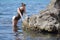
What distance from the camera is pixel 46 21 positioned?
21.2 meters

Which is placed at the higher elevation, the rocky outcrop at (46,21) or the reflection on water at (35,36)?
the rocky outcrop at (46,21)

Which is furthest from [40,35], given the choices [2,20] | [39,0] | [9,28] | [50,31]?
[39,0]

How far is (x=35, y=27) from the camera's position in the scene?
21125 millimetres

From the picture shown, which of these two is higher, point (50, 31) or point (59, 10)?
point (59, 10)

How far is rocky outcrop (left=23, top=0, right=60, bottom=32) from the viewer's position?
19.8 metres

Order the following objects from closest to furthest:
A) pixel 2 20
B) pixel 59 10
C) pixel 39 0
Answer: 1. pixel 59 10
2. pixel 2 20
3. pixel 39 0

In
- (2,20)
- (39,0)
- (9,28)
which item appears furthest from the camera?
(39,0)

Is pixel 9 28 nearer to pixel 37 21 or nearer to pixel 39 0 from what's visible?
pixel 37 21

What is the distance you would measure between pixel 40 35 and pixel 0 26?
18.1 feet

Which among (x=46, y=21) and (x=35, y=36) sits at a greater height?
(x=46, y=21)

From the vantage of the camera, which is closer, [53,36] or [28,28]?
[53,36]

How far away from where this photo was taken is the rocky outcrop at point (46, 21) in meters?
19.8

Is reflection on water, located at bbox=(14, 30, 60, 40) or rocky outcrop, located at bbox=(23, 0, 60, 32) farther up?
rocky outcrop, located at bbox=(23, 0, 60, 32)

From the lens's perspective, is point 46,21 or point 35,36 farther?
point 46,21
